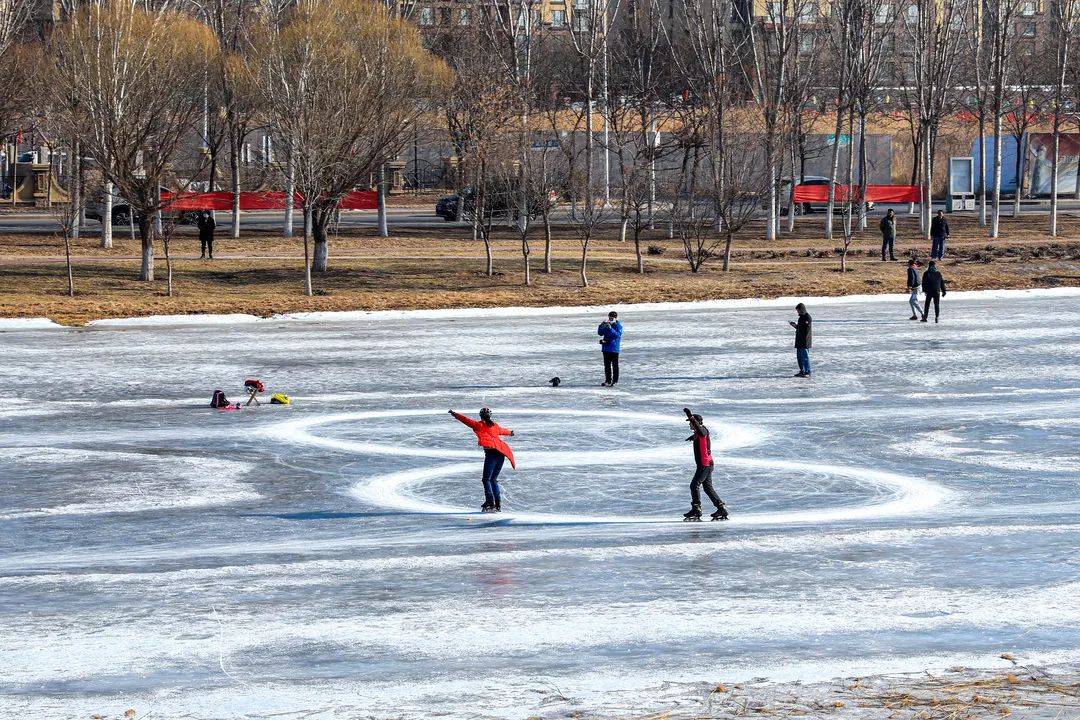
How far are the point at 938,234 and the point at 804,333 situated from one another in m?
20.7

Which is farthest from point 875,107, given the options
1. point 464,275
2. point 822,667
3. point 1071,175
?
point 822,667

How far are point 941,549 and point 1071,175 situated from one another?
6253 cm

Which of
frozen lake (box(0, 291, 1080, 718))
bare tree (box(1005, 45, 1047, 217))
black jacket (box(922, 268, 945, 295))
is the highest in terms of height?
bare tree (box(1005, 45, 1047, 217))

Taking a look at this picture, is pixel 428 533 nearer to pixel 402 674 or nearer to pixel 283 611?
pixel 283 611

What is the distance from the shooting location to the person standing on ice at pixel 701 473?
677 inches

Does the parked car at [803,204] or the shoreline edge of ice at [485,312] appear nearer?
the shoreline edge of ice at [485,312]

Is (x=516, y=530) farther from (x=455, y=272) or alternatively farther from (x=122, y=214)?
(x=122, y=214)

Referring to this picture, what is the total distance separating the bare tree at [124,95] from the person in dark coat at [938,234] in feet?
79.0

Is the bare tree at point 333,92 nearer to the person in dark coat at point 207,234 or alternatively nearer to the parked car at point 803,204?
the person in dark coat at point 207,234

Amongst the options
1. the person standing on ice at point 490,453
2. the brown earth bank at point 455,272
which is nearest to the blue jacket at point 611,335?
the person standing on ice at point 490,453

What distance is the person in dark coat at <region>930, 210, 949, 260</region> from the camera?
155 ft

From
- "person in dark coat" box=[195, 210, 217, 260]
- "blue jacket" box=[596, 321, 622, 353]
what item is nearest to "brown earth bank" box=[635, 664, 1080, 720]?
"blue jacket" box=[596, 321, 622, 353]

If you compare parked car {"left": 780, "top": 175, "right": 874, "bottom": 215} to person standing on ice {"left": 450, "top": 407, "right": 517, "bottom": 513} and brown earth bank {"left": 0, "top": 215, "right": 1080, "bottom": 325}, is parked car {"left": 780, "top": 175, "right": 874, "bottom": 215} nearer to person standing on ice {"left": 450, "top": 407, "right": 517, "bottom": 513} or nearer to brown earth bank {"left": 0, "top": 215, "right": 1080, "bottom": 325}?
brown earth bank {"left": 0, "top": 215, "right": 1080, "bottom": 325}

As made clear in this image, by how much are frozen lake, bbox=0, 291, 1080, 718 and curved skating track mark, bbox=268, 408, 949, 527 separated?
3.4 inches
